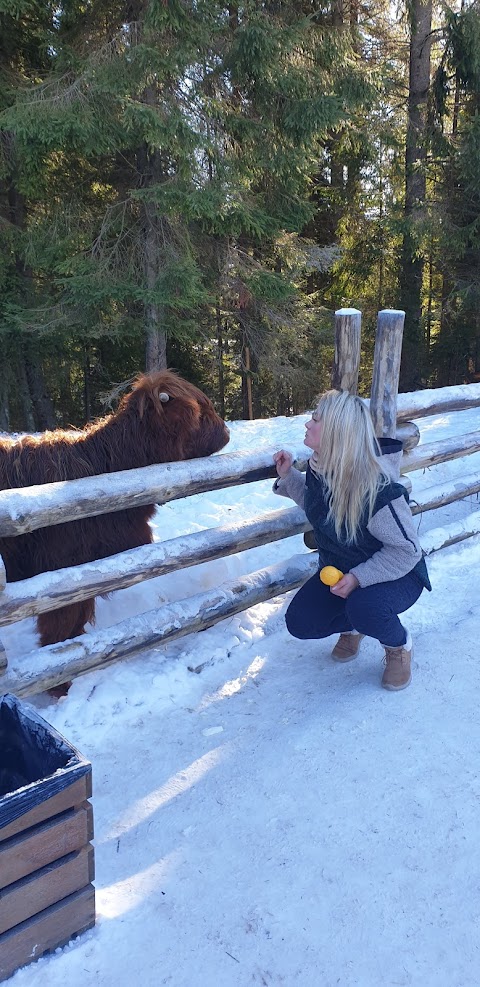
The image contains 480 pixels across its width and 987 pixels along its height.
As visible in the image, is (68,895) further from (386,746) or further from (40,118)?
(40,118)

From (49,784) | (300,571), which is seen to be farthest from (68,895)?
(300,571)

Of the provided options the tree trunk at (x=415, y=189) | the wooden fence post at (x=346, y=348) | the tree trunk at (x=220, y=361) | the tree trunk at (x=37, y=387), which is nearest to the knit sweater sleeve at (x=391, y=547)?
the wooden fence post at (x=346, y=348)

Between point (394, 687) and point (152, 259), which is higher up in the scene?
point (152, 259)

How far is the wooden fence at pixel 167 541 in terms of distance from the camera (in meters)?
3.03

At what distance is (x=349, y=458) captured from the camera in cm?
300

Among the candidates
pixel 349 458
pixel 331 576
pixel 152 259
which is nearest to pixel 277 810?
pixel 331 576

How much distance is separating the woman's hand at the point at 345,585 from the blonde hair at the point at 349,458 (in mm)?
188

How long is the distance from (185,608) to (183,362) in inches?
547

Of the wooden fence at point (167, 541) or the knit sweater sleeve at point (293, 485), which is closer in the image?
the wooden fence at point (167, 541)

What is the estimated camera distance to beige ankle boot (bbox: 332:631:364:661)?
361 centimetres

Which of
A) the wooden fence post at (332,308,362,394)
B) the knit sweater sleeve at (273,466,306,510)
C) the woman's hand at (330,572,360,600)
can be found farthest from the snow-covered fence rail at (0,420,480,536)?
the woman's hand at (330,572,360,600)

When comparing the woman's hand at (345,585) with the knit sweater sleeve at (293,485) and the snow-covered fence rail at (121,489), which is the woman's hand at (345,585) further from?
the snow-covered fence rail at (121,489)

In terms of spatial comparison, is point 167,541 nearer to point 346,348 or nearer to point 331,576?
point 331,576

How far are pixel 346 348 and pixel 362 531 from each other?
1466mm
